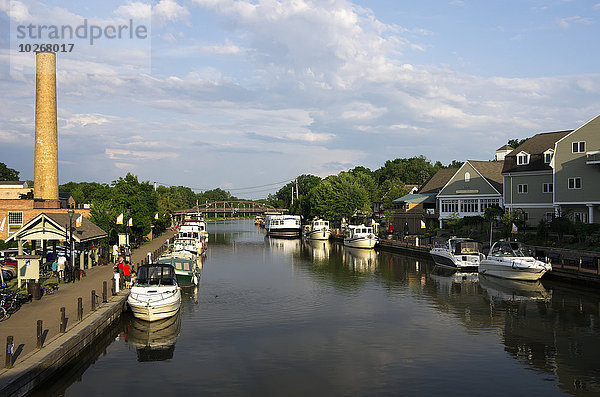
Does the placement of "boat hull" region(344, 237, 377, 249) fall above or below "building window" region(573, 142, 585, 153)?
below

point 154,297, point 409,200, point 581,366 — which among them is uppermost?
point 409,200

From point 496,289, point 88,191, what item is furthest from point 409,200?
point 88,191

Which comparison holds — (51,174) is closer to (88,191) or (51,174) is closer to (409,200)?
(409,200)

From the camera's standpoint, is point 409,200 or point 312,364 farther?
point 409,200

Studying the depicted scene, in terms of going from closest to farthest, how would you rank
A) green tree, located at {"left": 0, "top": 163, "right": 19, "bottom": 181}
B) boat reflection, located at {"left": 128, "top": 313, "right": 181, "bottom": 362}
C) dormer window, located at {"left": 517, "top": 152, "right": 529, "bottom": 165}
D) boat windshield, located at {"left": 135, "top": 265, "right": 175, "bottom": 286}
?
boat reflection, located at {"left": 128, "top": 313, "right": 181, "bottom": 362}
boat windshield, located at {"left": 135, "top": 265, "right": 175, "bottom": 286}
dormer window, located at {"left": 517, "top": 152, "right": 529, "bottom": 165}
green tree, located at {"left": 0, "top": 163, "right": 19, "bottom": 181}

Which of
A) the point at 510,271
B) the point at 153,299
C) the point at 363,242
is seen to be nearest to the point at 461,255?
the point at 510,271

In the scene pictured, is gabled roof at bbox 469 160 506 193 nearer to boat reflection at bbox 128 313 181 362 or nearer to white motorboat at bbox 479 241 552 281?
white motorboat at bbox 479 241 552 281

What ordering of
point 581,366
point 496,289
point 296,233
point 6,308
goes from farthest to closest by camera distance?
1. point 296,233
2. point 496,289
3. point 6,308
4. point 581,366

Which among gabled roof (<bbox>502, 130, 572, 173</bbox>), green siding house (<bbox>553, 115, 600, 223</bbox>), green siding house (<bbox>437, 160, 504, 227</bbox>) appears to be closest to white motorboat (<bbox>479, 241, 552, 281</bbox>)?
green siding house (<bbox>553, 115, 600, 223</bbox>)

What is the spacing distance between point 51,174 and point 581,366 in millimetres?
56132

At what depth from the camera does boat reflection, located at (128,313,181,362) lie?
70.1 ft

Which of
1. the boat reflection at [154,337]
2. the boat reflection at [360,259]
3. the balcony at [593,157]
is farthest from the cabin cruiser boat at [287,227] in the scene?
the boat reflection at [154,337]

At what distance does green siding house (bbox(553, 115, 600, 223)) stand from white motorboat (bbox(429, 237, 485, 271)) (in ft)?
34.4

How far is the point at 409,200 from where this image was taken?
8306 centimetres
